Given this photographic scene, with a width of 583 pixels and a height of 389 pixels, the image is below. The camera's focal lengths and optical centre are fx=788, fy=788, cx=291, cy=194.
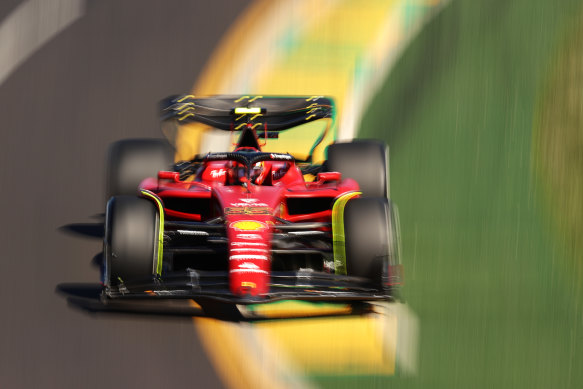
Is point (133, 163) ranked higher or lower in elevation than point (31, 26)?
lower

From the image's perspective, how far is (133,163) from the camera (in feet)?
19.8

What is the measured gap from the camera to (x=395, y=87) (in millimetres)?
8656

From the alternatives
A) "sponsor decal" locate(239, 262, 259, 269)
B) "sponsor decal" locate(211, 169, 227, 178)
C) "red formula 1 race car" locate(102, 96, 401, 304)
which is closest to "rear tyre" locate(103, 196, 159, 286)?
"red formula 1 race car" locate(102, 96, 401, 304)

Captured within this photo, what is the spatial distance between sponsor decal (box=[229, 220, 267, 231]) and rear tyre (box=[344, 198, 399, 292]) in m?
0.52

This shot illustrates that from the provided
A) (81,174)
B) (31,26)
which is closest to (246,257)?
(81,174)

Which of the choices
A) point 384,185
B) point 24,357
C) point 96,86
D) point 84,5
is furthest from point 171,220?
point 84,5

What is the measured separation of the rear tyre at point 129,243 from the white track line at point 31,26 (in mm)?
4539

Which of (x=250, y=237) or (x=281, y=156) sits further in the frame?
(x=281, y=156)

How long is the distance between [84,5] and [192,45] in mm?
1369

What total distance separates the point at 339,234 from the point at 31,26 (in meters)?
5.60

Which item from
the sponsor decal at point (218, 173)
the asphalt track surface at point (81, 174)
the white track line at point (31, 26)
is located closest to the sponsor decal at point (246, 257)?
the asphalt track surface at point (81, 174)

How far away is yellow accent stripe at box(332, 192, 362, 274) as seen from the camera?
15.7 ft

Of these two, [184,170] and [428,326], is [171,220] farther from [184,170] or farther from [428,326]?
[428,326]

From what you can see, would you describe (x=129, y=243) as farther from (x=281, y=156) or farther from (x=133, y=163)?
(x=133, y=163)
